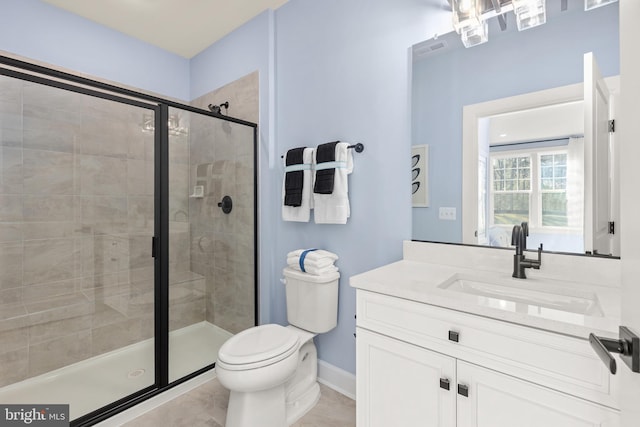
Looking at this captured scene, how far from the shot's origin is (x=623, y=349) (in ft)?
1.66

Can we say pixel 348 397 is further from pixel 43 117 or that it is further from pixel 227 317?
pixel 43 117

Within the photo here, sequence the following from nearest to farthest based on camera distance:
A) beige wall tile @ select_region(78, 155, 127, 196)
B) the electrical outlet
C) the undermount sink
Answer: the undermount sink < the electrical outlet < beige wall tile @ select_region(78, 155, 127, 196)

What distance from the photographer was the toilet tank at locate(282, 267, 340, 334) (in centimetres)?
174

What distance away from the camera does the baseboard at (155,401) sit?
158 centimetres

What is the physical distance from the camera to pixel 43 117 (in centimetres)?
173

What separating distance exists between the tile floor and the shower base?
177mm

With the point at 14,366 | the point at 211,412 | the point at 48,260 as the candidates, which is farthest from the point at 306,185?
the point at 14,366

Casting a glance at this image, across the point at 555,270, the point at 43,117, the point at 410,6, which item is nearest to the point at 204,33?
the point at 43,117

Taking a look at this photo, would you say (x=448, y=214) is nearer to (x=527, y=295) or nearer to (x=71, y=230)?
(x=527, y=295)

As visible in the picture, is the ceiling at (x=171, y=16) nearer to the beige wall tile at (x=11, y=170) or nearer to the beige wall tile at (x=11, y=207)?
the beige wall tile at (x=11, y=170)

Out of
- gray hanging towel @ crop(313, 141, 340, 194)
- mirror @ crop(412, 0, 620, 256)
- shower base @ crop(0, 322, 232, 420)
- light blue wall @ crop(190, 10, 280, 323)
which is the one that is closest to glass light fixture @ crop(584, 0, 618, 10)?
mirror @ crop(412, 0, 620, 256)

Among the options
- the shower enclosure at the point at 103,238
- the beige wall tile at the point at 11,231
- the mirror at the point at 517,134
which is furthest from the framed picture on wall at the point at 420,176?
the beige wall tile at the point at 11,231

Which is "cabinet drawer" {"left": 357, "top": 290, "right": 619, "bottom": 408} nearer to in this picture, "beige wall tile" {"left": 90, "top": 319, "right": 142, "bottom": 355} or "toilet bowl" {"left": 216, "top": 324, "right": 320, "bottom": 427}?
"toilet bowl" {"left": 216, "top": 324, "right": 320, "bottom": 427}

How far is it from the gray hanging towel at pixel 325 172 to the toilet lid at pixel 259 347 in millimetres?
814
